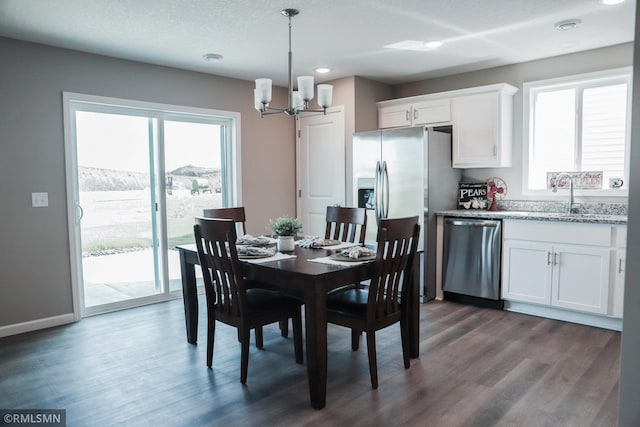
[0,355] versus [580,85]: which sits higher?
[580,85]

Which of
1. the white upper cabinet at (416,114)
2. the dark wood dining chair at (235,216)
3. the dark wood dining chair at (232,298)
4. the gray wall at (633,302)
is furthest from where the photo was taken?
the white upper cabinet at (416,114)

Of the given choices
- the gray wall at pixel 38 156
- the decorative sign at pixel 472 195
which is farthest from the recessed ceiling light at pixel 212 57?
the decorative sign at pixel 472 195

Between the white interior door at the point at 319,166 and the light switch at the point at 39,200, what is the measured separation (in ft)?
9.01

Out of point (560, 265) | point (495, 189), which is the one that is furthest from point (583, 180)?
point (560, 265)

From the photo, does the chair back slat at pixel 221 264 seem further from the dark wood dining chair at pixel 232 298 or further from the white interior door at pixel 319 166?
the white interior door at pixel 319 166

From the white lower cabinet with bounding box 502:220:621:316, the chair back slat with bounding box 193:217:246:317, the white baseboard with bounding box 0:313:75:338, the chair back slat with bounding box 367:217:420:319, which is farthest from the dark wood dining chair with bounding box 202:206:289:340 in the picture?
the white lower cabinet with bounding box 502:220:621:316

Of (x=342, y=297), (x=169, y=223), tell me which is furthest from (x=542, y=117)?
(x=169, y=223)

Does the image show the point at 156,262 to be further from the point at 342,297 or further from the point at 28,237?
the point at 342,297

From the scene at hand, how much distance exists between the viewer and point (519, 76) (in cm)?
445

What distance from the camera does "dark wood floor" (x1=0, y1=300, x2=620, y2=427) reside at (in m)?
2.29

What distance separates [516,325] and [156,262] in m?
3.44

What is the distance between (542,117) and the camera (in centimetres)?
439

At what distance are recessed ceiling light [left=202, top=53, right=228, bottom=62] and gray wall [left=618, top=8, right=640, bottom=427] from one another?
3.34m

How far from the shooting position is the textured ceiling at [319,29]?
293cm
